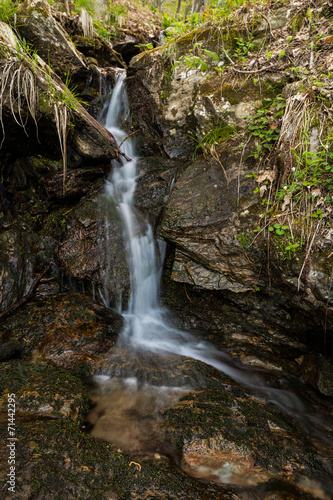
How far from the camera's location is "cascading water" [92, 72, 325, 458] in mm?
2996

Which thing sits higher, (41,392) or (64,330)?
(64,330)

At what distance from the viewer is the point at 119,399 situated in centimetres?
252

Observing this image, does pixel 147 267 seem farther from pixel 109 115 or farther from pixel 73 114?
pixel 109 115

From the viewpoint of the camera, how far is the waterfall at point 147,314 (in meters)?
3.05

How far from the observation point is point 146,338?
12.1 feet

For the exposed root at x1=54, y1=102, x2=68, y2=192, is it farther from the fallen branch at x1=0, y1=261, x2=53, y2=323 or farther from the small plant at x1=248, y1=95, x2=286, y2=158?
the small plant at x1=248, y1=95, x2=286, y2=158

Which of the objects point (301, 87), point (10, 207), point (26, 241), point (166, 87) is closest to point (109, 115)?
point (166, 87)

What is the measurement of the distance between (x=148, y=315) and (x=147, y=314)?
2 centimetres

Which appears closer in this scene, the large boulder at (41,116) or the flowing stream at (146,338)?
the flowing stream at (146,338)

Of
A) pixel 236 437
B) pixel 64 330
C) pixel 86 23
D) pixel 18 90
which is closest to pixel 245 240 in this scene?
pixel 236 437

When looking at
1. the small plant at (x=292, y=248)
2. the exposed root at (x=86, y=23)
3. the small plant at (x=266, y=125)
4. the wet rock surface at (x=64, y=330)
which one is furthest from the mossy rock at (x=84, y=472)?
the exposed root at (x=86, y=23)

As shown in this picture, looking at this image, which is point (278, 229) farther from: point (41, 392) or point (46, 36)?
point (46, 36)

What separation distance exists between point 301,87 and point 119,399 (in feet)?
14.6

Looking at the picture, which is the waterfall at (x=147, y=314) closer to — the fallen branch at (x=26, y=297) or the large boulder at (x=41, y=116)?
the large boulder at (x=41, y=116)
